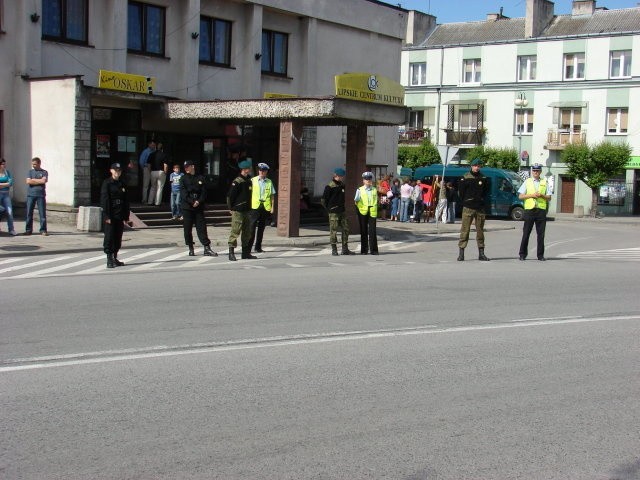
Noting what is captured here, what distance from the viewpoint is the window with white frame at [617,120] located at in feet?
167

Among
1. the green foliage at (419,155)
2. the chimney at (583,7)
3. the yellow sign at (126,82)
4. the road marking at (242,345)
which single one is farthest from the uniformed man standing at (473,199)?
the chimney at (583,7)

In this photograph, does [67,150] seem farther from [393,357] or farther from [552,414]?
[552,414]

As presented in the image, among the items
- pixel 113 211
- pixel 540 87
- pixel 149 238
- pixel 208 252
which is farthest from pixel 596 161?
pixel 113 211

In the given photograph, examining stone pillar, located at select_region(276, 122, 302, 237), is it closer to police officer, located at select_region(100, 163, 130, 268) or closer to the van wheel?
police officer, located at select_region(100, 163, 130, 268)

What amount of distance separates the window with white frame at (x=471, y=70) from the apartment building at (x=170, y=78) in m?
24.3

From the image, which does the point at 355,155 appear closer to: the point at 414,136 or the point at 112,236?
the point at 112,236

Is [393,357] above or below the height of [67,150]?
below

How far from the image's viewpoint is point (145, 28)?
2497cm

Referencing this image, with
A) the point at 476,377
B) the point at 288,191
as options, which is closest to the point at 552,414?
the point at 476,377

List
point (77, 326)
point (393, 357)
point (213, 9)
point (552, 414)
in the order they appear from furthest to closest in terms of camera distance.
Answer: point (213, 9), point (77, 326), point (393, 357), point (552, 414)

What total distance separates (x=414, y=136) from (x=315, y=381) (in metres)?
52.6

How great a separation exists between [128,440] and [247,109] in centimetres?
1732

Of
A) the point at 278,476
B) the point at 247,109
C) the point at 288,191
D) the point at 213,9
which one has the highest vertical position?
the point at 213,9

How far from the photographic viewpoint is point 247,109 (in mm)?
21875
